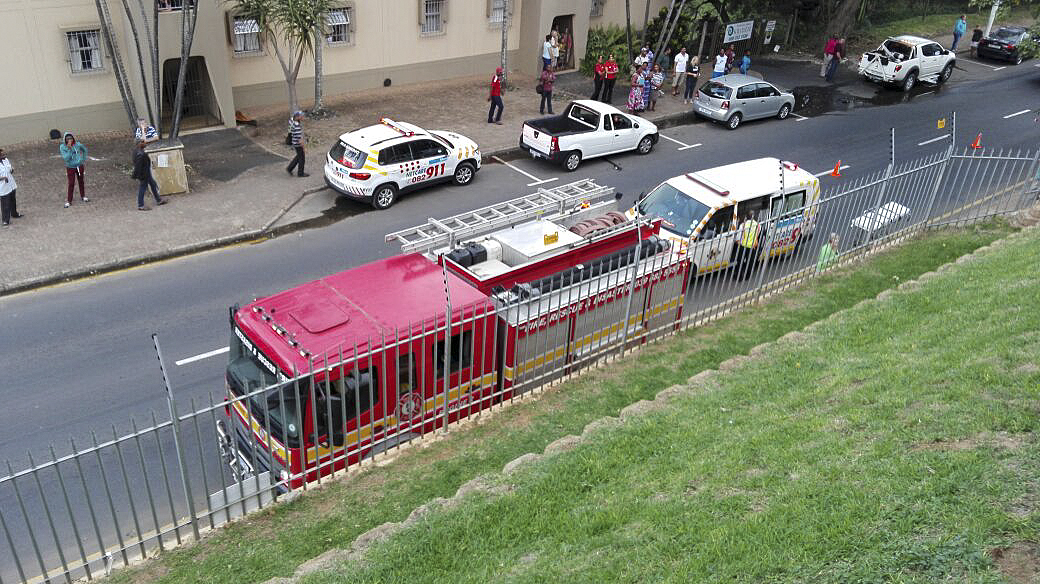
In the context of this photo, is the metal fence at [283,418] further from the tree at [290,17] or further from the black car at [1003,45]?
the black car at [1003,45]

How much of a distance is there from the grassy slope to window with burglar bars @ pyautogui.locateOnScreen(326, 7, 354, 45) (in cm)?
1772

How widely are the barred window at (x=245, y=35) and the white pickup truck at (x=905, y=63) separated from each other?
20.5 m

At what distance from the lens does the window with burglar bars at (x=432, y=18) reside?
24938mm

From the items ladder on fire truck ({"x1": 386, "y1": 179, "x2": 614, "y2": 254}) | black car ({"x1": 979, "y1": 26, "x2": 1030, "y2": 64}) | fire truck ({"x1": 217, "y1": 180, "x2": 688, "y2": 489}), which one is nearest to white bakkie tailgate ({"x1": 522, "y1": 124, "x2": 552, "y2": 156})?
ladder on fire truck ({"x1": 386, "y1": 179, "x2": 614, "y2": 254})

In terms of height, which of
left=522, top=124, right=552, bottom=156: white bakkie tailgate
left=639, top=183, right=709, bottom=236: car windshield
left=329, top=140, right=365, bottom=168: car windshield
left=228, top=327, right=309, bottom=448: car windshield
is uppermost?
left=228, top=327, right=309, bottom=448: car windshield

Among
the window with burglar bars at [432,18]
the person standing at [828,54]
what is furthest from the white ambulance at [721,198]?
the person standing at [828,54]

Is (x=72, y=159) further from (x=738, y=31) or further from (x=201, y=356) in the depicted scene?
(x=738, y=31)

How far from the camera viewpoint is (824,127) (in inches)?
970

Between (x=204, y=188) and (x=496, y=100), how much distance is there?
832cm

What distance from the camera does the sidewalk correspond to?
1483cm

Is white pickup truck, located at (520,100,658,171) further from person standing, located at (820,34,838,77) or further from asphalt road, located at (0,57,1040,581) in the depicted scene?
person standing, located at (820,34,838,77)

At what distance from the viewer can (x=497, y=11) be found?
88.4 feet

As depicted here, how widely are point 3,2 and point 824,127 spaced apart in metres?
21.3

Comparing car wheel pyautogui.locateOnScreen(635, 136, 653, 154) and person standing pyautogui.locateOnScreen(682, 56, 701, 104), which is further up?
person standing pyautogui.locateOnScreen(682, 56, 701, 104)
